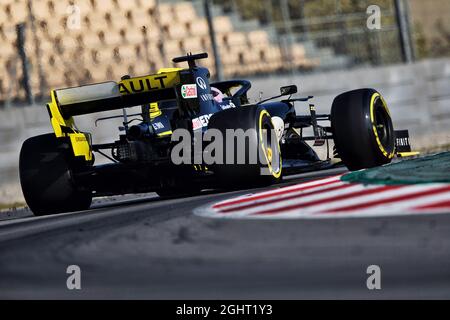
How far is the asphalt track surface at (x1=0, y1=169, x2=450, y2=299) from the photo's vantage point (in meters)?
4.15

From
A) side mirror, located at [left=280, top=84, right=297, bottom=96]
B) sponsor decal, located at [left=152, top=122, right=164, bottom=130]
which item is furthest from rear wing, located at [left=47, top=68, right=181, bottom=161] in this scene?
side mirror, located at [left=280, top=84, right=297, bottom=96]

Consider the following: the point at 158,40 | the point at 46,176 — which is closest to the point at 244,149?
the point at 46,176

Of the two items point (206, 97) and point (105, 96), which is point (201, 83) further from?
point (105, 96)

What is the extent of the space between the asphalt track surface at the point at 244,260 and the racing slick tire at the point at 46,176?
312 cm

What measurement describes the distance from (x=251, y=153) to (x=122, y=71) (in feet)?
21.2

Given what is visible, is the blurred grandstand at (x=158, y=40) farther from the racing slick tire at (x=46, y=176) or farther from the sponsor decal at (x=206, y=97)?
the sponsor decal at (x=206, y=97)

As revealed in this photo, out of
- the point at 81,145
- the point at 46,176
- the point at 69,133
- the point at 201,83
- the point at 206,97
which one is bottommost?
the point at 46,176

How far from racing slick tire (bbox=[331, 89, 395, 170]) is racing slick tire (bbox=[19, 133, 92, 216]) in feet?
7.70

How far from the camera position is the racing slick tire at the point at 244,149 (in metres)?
8.09

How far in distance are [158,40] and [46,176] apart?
20.2 feet

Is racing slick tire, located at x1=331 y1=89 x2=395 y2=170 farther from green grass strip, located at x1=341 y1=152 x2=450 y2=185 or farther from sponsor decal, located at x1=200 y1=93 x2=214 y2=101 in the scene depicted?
sponsor decal, located at x1=200 y1=93 x2=214 y2=101

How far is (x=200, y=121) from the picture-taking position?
8820mm
